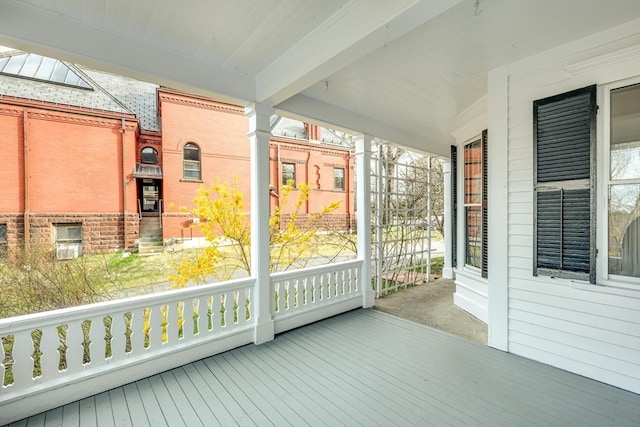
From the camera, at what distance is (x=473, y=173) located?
409 cm

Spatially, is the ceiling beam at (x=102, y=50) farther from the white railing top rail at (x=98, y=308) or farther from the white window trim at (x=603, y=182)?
the white window trim at (x=603, y=182)

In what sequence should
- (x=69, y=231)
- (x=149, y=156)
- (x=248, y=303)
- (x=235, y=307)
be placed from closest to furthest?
(x=235, y=307)
(x=248, y=303)
(x=69, y=231)
(x=149, y=156)

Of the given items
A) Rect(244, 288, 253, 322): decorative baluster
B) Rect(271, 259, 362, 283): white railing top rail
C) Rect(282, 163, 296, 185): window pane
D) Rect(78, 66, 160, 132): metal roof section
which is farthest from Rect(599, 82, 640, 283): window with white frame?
Rect(78, 66, 160, 132): metal roof section

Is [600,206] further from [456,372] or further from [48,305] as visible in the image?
[48,305]

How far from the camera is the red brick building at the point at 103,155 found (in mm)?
6762

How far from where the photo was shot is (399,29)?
1.66m

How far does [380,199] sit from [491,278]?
2.26 m

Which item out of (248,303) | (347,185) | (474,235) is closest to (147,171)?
(248,303)

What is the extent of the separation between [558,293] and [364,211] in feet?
7.57

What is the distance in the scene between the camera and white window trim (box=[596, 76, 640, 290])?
2.16 metres

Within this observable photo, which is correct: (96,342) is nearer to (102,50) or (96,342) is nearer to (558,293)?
(102,50)

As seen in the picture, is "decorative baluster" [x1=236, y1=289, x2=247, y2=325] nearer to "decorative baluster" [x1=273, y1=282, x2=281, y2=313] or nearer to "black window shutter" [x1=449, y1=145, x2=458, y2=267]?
"decorative baluster" [x1=273, y1=282, x2=281, y2=313]

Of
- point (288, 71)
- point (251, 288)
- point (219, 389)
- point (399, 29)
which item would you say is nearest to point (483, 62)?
point (399, 29)

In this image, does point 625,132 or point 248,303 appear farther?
point 248,303
